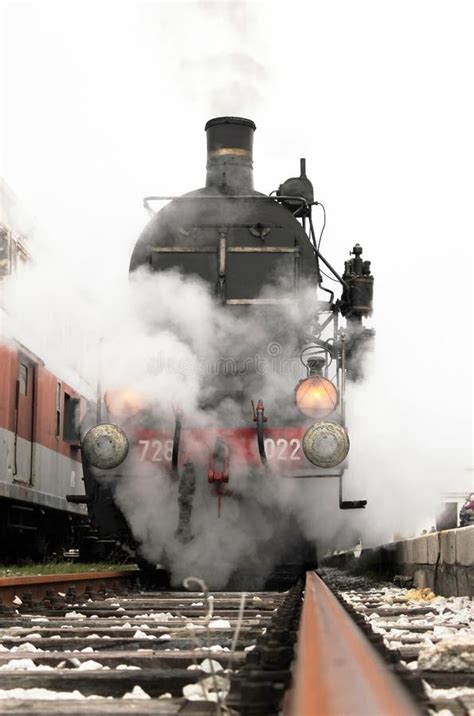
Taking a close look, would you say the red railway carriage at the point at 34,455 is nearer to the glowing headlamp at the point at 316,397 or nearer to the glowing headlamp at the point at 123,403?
the glowing headlamp at the point at 123,403

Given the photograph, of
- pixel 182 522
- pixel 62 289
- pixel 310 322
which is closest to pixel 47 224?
pixel 62 289

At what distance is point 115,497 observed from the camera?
21.3 feet

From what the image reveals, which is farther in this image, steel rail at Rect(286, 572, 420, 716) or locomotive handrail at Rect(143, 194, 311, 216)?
locomotive handrail at Rect(143, 194, 311, 216)

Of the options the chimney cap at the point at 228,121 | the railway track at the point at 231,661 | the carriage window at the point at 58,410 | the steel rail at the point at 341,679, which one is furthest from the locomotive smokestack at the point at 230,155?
the steel rail at the point at 341,679

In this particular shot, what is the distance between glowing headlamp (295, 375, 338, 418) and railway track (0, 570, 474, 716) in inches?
77.6

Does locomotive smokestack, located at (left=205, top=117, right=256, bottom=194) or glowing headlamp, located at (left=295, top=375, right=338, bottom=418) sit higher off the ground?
locomotive smokestack, located at (left=205, top=117, right=256, bottom=194)

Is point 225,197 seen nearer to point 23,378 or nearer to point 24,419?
point 23,378

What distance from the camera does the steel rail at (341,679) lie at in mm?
1457

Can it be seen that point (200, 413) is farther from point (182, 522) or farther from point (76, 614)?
point (76, 614)

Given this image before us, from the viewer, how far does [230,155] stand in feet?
25.0

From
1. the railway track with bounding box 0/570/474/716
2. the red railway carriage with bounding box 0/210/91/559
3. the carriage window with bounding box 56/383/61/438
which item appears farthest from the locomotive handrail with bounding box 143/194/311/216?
the railway track with bounding box 0/570/474/716

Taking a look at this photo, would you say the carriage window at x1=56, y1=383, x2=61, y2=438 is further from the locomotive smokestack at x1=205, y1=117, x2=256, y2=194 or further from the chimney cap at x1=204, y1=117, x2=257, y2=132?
the chimney cap at x1=204, y1=117, x2=257, y2=132

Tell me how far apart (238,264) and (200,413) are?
1309mm

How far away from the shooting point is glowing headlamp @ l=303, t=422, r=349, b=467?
6.14 meters
